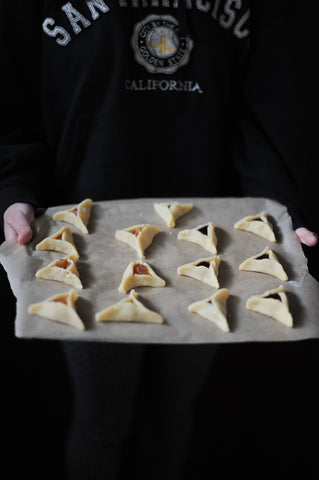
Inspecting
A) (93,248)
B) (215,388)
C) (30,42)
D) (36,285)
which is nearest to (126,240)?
(93,248)

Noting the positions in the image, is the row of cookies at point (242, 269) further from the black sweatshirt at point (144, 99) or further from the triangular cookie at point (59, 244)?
the triangular cookie at point (59, 244)

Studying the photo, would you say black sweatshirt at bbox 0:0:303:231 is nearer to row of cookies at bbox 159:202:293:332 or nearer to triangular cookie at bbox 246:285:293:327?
row of cookies at bbox 159:202:293:332

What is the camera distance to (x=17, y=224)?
102 cm

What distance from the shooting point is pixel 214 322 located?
0.91 metres

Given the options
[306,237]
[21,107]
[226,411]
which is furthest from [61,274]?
[226,411]

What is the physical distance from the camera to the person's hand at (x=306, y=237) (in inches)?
41.4

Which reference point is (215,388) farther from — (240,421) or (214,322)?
(214,322)

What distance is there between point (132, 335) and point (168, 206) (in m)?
0.36

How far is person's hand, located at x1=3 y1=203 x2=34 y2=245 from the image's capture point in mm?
1014

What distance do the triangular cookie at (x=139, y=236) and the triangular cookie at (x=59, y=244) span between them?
4.0 inches

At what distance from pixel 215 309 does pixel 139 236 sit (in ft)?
0.76

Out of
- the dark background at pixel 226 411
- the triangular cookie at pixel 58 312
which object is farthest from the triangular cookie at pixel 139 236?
the dark background at pixel 226 411

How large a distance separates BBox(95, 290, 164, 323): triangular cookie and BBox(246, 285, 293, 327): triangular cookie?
163mm

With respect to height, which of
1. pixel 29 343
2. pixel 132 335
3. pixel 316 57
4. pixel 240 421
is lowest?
pixel 240 421
